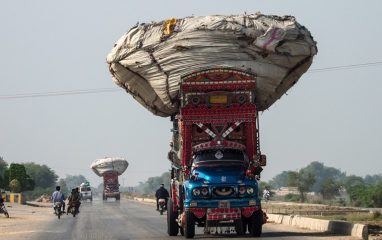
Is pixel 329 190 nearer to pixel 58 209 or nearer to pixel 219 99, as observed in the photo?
pixel 58 209

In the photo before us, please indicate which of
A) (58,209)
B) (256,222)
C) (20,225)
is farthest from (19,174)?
(256,222)

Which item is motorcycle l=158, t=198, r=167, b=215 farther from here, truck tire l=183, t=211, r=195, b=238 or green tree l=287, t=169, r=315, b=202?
green tree l=287, t=169, r=315, b=202

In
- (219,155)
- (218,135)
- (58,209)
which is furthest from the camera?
(58,209)

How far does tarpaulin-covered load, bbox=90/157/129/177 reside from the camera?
285ft

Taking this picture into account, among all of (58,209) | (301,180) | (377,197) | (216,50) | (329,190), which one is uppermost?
(301,180)

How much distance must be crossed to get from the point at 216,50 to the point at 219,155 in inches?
109

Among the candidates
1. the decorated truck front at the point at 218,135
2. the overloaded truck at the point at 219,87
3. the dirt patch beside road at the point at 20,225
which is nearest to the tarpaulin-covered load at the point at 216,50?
the overloaded truck at the point at 219,87

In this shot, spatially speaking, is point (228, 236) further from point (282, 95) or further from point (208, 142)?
point (282, 95)

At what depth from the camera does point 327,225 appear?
25.7 meters

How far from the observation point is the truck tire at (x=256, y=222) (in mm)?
21609

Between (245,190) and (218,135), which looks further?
(218,135)

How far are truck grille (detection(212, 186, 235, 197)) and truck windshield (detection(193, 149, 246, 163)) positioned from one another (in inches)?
43.0

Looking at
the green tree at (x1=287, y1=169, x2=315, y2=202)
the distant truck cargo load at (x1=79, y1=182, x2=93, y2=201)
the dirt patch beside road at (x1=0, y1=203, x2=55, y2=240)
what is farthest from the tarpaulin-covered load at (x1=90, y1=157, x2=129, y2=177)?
the green tree at (x1=287, y1=169, x2=315, y2=202)

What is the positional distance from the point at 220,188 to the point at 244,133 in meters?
2.04
